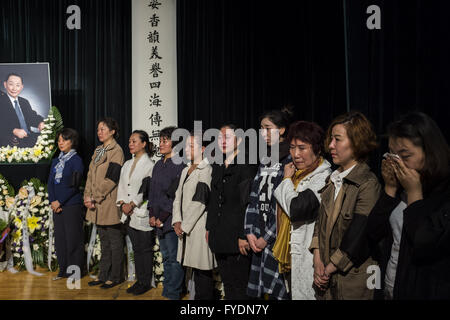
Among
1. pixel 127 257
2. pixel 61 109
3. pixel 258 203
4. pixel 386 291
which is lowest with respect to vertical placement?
pixel 127 257

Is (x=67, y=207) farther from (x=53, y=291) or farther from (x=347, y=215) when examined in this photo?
(x=347, y=215)

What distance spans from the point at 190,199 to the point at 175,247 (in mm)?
530

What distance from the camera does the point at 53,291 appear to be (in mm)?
3385

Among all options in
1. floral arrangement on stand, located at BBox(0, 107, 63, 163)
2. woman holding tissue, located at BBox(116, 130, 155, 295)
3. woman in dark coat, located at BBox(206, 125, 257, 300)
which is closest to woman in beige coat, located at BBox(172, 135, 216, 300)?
woman in dark coat, located at BBox(206, 125, 257, 300)

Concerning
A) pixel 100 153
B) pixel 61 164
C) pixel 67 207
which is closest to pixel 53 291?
pixel 67 207

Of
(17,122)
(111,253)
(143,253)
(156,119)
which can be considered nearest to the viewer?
(143,253)

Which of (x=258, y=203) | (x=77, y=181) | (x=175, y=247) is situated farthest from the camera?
(x=77, y=181)

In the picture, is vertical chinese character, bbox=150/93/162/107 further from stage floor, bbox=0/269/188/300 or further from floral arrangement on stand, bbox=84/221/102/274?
stage floor, bbox=0/269/188/300

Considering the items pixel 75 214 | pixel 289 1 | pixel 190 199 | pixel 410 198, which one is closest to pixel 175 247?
pixel 190 199

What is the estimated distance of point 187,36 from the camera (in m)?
4.10

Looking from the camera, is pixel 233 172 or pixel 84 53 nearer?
pixel 233 172

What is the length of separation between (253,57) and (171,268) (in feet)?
7.04

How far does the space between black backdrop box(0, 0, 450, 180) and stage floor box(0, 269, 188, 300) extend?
1647mm

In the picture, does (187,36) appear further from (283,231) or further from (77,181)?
(283,231)
